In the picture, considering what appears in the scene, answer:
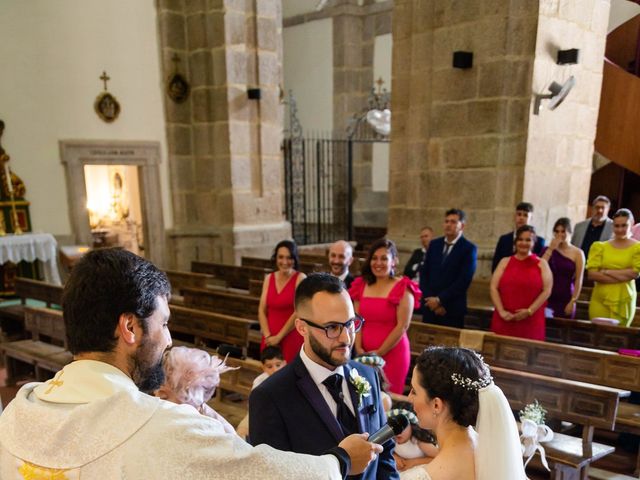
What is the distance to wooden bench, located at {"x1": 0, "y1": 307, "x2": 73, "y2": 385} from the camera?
15.9 ft

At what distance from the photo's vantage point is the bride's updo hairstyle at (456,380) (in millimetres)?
1748

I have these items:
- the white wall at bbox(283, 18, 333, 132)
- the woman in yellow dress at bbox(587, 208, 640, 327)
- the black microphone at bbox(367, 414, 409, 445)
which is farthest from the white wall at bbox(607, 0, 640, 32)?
the black microphone at bbox(367, 414, 409, 445)

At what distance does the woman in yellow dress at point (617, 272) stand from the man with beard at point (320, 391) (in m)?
3.45

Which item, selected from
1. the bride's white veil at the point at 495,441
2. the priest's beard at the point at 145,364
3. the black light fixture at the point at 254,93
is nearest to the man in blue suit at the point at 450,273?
the bride's white veil at the point at 495,441

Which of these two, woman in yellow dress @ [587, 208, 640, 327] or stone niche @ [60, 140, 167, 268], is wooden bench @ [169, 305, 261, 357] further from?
stone niche @ [60, 140, 167, 268]

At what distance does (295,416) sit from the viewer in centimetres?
161

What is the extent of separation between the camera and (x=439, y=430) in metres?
1.79

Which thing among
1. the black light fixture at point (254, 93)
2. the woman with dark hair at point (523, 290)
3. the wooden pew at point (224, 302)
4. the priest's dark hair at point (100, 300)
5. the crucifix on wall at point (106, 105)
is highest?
the black light fixture at point (254, 93)

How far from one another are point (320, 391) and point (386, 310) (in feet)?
5.58

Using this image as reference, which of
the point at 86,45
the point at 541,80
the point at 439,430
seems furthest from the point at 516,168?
the point at 86,45

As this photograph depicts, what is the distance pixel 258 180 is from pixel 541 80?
525cm

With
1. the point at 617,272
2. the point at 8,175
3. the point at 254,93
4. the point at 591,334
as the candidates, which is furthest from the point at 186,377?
the point at 254,93

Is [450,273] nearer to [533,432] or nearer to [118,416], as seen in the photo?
[533,432]

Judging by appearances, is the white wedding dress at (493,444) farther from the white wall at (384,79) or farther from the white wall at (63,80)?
the white wall at (384,79)
